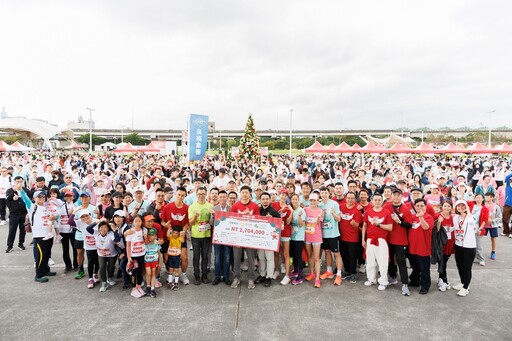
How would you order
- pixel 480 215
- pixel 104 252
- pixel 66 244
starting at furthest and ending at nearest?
pixel 480 215
pixel 66 244
pixel 104 252

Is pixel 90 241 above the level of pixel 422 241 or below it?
below

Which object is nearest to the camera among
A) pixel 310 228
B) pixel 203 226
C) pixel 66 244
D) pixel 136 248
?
pixel 136 248

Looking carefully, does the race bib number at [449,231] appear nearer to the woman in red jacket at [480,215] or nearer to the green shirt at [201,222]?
the woman in red jacket at [480,215]

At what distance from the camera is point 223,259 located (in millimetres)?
5578

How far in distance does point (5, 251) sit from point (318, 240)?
7.47 metres

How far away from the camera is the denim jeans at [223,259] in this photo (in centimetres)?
546

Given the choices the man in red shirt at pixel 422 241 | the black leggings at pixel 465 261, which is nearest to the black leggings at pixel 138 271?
the man in red shirt at pixel 422 241

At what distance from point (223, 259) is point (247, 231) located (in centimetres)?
80

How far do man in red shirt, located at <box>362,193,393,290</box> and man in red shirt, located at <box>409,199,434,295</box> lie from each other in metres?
0.41

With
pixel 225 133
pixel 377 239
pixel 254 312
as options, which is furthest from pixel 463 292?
pixel 225 133

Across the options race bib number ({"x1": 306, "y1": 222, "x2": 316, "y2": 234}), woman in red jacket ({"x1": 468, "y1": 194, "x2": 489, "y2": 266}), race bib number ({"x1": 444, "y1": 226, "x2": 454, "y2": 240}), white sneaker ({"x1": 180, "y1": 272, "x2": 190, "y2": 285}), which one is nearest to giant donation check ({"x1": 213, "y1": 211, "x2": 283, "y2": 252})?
race bib number ({"x1": 306, "y1": 222, "x2": 316, "y2": 234})

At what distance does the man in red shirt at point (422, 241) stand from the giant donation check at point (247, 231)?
7.57ft

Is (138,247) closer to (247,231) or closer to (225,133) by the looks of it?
(247,231)

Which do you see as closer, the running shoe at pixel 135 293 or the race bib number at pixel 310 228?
the running shoe at pixel 135 293
